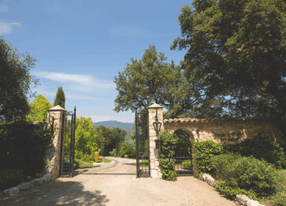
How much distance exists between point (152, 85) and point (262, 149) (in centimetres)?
1079

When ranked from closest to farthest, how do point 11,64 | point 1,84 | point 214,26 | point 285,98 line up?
point 1,84
point 11,64
point 214,26
point 285,98

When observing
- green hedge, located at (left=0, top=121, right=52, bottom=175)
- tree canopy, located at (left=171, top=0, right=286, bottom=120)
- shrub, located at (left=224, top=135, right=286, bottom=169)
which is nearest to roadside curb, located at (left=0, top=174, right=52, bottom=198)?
green hedge, located at (left=0, top=121, right=52, bottom=175)

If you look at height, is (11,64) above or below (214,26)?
below

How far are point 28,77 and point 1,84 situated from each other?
189 centimetres

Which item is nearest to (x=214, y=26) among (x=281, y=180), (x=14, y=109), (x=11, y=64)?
(x=281, y=180)

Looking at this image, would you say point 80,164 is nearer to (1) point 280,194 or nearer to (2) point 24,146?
(2) point 24,146

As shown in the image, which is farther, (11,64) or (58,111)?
(58,111)

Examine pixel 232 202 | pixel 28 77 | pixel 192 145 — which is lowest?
pixel 232 202

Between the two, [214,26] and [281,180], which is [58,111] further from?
[281,180]

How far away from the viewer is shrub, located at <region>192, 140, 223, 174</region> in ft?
28.8

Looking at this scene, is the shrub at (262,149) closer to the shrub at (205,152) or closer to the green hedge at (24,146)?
the shrub at (205,152)

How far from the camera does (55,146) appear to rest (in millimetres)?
8875

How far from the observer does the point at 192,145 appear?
31.8 ft

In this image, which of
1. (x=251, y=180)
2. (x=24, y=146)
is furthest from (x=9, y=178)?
(x=251, y=180)
